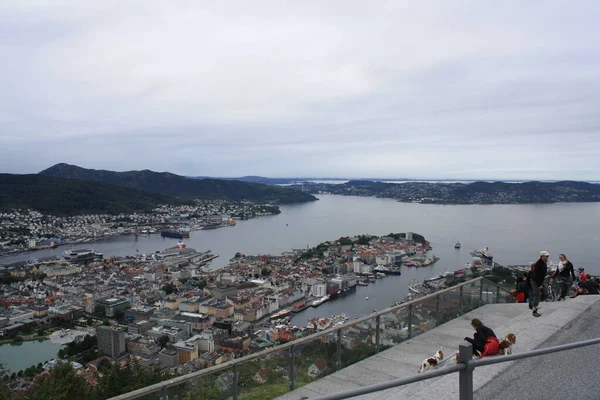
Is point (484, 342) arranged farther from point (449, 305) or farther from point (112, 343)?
point (112, 343)

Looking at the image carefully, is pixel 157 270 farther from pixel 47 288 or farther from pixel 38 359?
pixel 38 359

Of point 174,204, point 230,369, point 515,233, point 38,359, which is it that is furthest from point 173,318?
point 174,204

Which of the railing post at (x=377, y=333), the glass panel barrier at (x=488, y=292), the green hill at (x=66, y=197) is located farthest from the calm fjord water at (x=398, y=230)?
the green hill at (x=66, y=197)

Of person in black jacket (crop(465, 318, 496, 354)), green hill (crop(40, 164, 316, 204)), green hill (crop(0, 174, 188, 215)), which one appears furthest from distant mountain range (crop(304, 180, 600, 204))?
person in black jacket (crop(465, 318, 496, 354))

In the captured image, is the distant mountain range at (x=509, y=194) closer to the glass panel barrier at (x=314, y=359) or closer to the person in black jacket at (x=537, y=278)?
the person in black jacket at (x=537, y=278)

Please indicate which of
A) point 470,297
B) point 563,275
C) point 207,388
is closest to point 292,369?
→ point 207,388

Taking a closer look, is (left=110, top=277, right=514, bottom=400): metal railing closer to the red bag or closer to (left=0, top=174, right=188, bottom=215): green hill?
the red bag
